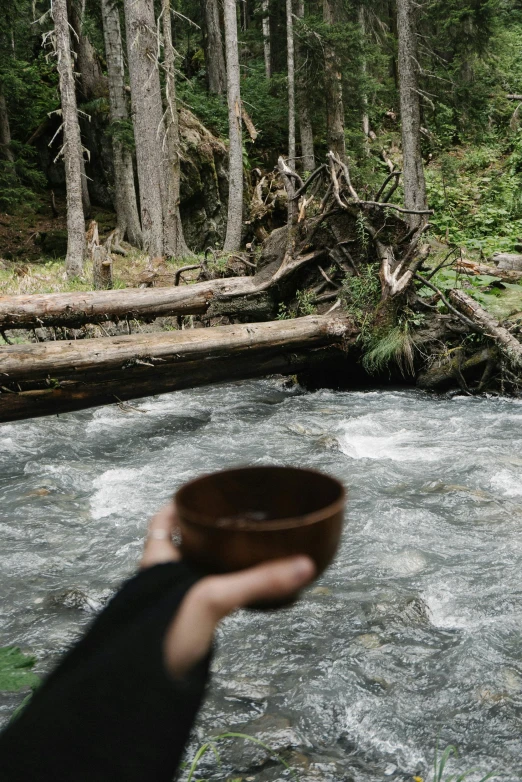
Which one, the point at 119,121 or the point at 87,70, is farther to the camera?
the point at 87,70

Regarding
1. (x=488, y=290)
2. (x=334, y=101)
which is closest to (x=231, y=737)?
(x=488, y=290)

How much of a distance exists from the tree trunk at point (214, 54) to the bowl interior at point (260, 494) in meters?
25.0

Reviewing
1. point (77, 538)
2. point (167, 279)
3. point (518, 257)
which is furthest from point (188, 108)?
point (77, 538)

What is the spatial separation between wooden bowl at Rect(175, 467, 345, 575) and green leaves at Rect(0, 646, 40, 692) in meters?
1.13

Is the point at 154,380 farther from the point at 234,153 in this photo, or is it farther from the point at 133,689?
the point at 234,153

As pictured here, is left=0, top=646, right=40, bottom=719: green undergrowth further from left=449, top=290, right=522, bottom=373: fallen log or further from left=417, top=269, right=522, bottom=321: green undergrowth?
left=417, top=269, right=522, bottom=321: green undergrowth

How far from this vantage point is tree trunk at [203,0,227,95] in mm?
23875


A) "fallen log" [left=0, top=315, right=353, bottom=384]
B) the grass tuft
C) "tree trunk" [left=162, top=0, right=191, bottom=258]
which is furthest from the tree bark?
"tree trunk" [left=162, top=0, right=191, bottom=258]

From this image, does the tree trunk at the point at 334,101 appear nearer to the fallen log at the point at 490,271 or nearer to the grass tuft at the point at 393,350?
the fallen log at the point at 490,271

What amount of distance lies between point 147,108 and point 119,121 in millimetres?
3151

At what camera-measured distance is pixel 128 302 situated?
8.38m

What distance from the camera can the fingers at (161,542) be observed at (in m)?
1.35

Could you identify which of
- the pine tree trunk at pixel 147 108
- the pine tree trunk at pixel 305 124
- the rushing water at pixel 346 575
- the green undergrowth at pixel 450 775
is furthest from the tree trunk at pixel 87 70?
the green undergrowth at pixel 450 775

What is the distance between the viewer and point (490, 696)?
3.10 meters
